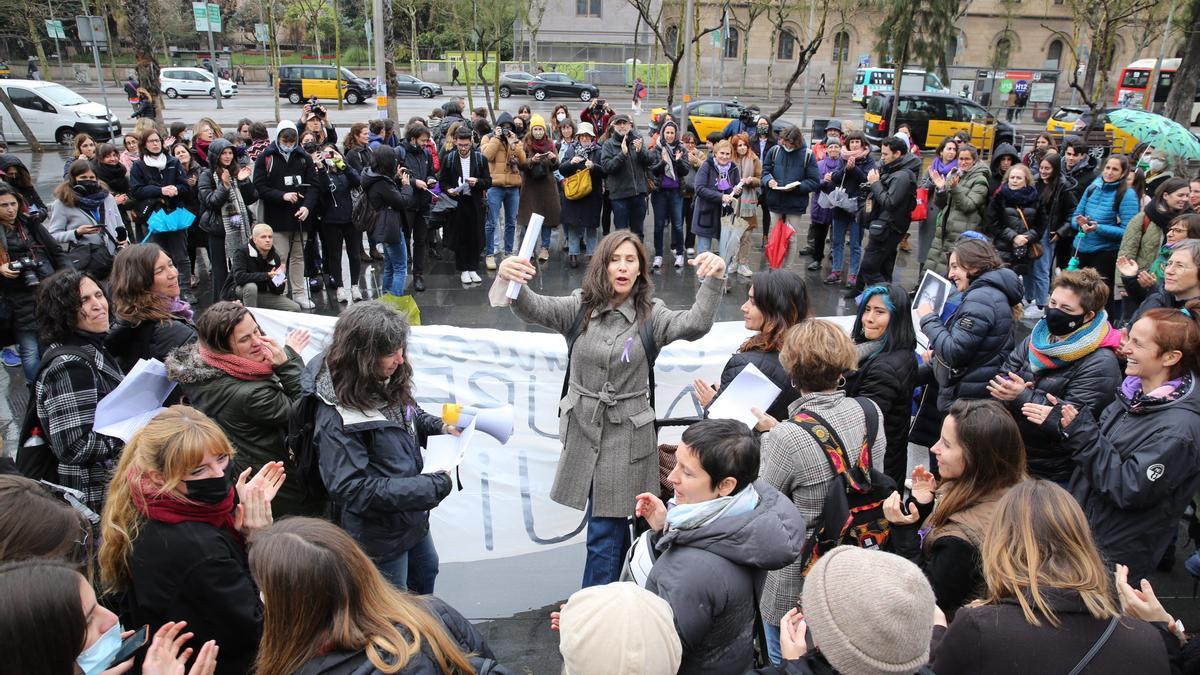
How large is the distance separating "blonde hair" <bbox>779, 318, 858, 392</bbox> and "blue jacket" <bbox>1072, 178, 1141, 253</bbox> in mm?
5904

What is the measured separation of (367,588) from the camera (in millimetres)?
2010

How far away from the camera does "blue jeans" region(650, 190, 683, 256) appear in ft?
32.2

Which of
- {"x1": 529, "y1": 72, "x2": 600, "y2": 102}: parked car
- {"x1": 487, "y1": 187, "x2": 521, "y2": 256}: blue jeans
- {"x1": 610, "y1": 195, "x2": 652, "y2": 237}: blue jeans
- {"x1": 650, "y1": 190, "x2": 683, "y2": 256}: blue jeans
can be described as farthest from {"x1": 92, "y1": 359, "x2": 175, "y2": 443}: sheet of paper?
{"x1": 529, "y1": 72, "x2": 600, "y2": 102}: parked car

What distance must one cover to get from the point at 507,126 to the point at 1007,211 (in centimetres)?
545

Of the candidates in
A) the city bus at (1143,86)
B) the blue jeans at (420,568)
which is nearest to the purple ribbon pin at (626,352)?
the blue jeans at (420,568)

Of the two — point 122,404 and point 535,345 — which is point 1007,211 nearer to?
point 535,345

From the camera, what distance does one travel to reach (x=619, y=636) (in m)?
1.78

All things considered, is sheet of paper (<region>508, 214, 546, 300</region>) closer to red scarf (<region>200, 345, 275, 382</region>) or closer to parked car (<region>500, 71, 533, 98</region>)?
red scarf (<region>200, 345, 275, 382</region>)

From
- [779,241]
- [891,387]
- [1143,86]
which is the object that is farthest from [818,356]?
[1143,86]

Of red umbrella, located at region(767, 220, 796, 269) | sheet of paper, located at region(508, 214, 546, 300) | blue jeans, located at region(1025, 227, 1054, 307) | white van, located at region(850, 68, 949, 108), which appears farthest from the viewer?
white van, located at region(850, 68, 949, 108)

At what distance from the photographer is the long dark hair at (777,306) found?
12.0 feet

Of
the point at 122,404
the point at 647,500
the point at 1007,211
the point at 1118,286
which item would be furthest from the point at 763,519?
the point at 1007,211

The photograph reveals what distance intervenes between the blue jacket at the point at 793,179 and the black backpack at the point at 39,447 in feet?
24.0

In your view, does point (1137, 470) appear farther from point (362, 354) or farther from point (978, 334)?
point (362, 354)
